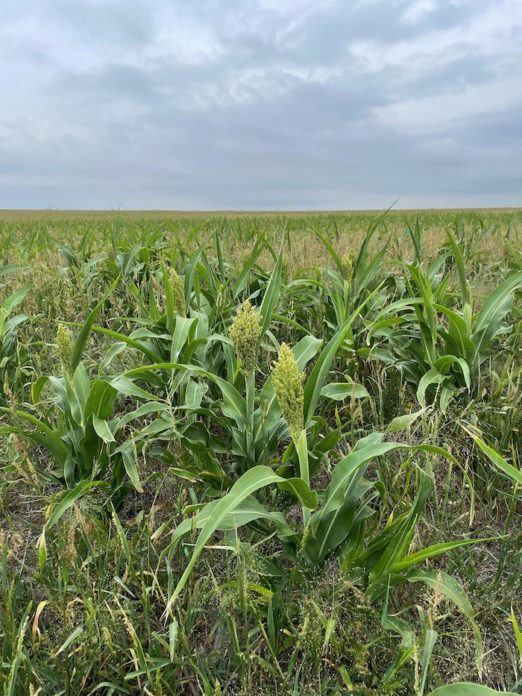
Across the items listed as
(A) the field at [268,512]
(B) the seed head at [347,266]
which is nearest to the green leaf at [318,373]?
(A) the field at [268,512]

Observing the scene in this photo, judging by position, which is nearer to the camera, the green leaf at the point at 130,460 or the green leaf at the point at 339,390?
the green leaf at the point at 130,460

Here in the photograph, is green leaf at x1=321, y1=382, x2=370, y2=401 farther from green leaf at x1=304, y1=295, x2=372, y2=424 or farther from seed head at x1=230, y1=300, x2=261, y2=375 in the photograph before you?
seed head at x1=230, y1=300, x2=261, y2=375

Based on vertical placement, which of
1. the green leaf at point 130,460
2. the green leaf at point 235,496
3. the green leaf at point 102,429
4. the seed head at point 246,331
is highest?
the seed head at point 246,331

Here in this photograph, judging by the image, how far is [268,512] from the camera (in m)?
1.34

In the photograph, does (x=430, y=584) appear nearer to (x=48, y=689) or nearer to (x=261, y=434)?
(x=261, y=434)

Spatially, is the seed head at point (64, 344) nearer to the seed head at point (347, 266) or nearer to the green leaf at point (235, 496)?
the green leaf at point (235, 496)

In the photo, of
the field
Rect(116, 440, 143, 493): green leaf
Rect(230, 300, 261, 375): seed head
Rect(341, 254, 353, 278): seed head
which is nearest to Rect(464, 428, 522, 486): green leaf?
the field

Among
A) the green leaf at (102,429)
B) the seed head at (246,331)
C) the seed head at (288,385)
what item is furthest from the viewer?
the green leaf at (102,429)

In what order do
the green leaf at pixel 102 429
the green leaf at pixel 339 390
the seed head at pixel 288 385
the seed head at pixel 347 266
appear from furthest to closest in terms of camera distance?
the seed head at pixel 347 266 < the green leaf at pixel 339 390 < the green leaf at pixel 102 429 < the seed head at pixel 288 385

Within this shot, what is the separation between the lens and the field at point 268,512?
48.6 inches

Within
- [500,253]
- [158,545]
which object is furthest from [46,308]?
[500,253]

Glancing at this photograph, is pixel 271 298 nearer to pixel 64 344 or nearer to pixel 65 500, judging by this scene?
pixel 64 344

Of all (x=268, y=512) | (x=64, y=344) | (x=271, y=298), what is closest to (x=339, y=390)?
(x=271, y=298)

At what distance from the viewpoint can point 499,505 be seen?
6.01 ft
